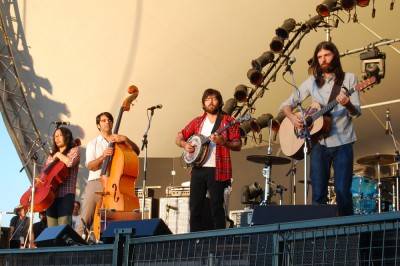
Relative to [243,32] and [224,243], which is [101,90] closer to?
[243,32]

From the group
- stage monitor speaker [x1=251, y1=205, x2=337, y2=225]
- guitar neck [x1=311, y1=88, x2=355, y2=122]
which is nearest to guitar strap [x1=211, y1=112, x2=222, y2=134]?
guitar neck [x1=311, y1=88, x2=355, y2=122]

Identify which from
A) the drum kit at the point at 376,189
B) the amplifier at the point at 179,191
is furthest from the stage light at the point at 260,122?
the drum kit at the point at 376,189

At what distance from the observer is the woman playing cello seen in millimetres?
6684

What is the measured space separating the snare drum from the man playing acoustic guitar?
3770 mm

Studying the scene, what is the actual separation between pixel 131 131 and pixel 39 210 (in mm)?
4104

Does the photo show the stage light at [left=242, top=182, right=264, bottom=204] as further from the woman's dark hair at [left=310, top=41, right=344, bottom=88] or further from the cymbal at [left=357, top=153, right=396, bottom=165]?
the woman's dark hair at [left=310, top=41, right=344, bottom=88]

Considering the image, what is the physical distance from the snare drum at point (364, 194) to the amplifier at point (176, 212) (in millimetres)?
2005

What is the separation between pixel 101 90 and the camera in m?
11.1

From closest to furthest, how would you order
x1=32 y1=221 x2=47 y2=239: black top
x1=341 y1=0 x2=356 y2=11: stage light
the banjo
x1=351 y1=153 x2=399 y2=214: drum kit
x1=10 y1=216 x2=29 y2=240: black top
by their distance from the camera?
the banjo → x1=32 y1=221 x2=47 y2=239: black top → x1=341 y1=0 x2=356 y2=11: stage light → x1=351 y1=153 x2=399 y2=214: drum kit → x1=10 y1=216 x2=29 y2=240: black top

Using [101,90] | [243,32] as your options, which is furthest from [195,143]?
[101,90]

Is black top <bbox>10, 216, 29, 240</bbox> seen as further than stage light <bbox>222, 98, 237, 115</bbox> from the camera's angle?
No

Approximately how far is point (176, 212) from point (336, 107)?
14.5 feet

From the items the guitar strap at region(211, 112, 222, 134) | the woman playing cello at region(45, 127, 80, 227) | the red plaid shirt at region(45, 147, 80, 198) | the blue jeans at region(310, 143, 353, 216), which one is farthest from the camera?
the red plaid shirt at region(45, 147, 80, 198)

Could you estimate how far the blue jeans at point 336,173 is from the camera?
4.95 metres
